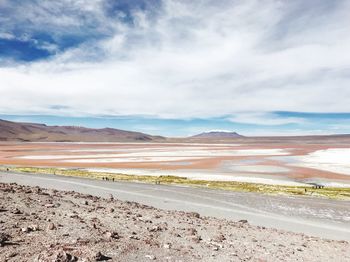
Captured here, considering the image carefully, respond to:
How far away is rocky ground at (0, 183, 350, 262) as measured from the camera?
9.94m

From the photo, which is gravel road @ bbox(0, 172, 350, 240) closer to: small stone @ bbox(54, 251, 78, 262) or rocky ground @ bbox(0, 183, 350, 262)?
rocky ground @ bbox(0, 183, 350, 262)

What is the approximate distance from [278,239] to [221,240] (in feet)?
9.02

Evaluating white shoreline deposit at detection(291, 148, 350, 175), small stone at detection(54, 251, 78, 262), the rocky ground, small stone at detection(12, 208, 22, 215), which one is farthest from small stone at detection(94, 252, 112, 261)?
white shoreline deposit at detection(291, 148, 350, 175)

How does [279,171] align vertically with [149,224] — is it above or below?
above

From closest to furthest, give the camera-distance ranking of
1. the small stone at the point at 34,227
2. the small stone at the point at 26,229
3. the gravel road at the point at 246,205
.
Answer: the small stone at the point at 26,229, the small stone at the point at 34,227, the gravel road at the point at 246,205

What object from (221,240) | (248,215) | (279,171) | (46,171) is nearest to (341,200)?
Result: (248,215)

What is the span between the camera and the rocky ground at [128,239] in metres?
9.94

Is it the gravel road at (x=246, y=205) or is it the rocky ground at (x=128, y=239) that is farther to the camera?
the gravel road at (x=246, y=205)

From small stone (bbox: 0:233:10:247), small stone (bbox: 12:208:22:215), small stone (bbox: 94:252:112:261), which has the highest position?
small stone (bbox: 12:208:22:215)

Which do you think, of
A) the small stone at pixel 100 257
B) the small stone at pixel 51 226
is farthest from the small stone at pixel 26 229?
the small stone at pixel 100 257

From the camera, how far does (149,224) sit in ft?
48.2

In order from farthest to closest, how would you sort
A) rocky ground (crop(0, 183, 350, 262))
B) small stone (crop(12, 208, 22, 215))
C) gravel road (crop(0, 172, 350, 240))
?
gravel road (crop(0, 172, 350, 240)) < small stone (crop(12, 208, 22, 215)) < rocky ground (crop(0, 183, 350, 262))

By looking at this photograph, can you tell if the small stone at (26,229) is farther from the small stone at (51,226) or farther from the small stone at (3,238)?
the small stone at (3,238)

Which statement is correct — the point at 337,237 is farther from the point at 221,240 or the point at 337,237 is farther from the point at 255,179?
the point at 255,179
